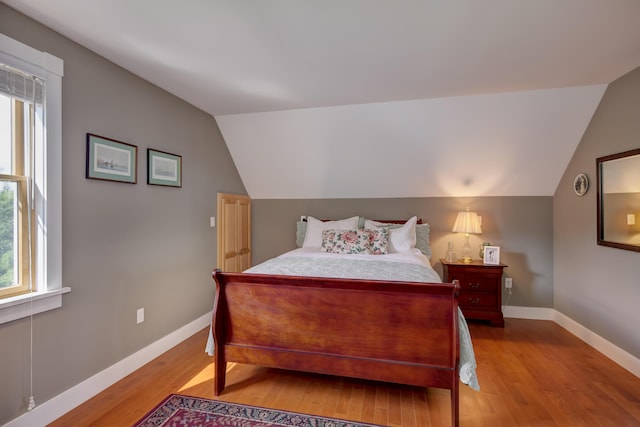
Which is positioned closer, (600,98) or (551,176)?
(600,98)

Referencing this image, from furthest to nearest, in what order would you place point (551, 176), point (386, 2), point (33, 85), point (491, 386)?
1. point (551, 176)
2. point (491, 386)
3. point (33, 85)
4. point (386, 2)

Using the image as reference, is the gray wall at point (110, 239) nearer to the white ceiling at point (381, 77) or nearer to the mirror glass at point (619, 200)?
the white ceiling at point (381, 77)

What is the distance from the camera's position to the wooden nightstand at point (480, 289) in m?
3.44

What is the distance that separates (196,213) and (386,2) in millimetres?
2566

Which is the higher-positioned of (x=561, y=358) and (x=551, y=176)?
(x=551, y=176)

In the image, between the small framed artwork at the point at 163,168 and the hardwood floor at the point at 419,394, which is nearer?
the hardwood floor at the point at 419,394

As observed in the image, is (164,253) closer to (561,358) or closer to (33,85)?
(33,85)

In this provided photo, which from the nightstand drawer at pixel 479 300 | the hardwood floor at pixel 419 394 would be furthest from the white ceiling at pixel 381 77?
the hardwood floor at pixel 419 394

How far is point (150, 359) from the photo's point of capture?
264 centimetres

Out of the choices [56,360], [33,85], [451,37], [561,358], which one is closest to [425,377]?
[561,358]

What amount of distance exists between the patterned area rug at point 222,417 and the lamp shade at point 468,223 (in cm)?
245

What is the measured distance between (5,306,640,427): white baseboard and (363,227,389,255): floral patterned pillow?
1716 millimetres

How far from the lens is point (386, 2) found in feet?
5.38

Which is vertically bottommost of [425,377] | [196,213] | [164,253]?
[425,377]
